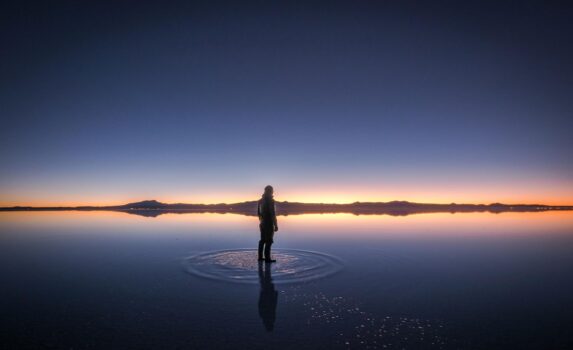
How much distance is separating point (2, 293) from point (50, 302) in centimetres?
220

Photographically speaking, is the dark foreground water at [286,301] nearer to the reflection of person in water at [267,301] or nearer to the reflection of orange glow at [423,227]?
the reflection of person in water at [267,301]

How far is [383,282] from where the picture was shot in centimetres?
1021

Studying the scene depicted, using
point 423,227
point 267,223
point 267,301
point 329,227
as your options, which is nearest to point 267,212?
point 267,223

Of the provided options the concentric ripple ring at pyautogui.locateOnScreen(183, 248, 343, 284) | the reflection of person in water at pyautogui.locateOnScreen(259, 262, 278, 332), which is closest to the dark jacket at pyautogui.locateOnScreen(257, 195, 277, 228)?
the concentric ripple ring at pyautogui.locateOnScreen(183, 248, 343, 284)

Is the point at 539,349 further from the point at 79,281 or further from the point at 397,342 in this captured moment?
the point at 79,281

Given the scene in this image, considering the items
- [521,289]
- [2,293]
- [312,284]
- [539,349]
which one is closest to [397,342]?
[539,349]

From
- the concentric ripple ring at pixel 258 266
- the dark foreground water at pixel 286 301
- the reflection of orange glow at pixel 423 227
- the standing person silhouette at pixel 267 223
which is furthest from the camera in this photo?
the reflection of orange glow at pixel 423 227

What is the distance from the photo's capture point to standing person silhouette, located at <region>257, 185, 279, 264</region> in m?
13.4

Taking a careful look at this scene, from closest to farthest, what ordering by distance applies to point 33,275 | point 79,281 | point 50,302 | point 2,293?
point 50,302 → point 2,293 → point 79,281 → point 33,275

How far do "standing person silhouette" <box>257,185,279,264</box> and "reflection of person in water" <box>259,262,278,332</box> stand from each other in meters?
2.21

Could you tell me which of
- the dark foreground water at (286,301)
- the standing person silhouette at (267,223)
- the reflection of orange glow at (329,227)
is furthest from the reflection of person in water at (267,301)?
the reflection of orange glow at (329,227)

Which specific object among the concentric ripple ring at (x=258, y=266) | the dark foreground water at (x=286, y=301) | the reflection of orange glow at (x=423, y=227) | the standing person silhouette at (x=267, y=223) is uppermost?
the standing person silhouette at (x=267, y=223)

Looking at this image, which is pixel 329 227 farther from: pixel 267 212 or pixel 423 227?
pixel 267 212

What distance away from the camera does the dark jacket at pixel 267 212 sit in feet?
44.9
